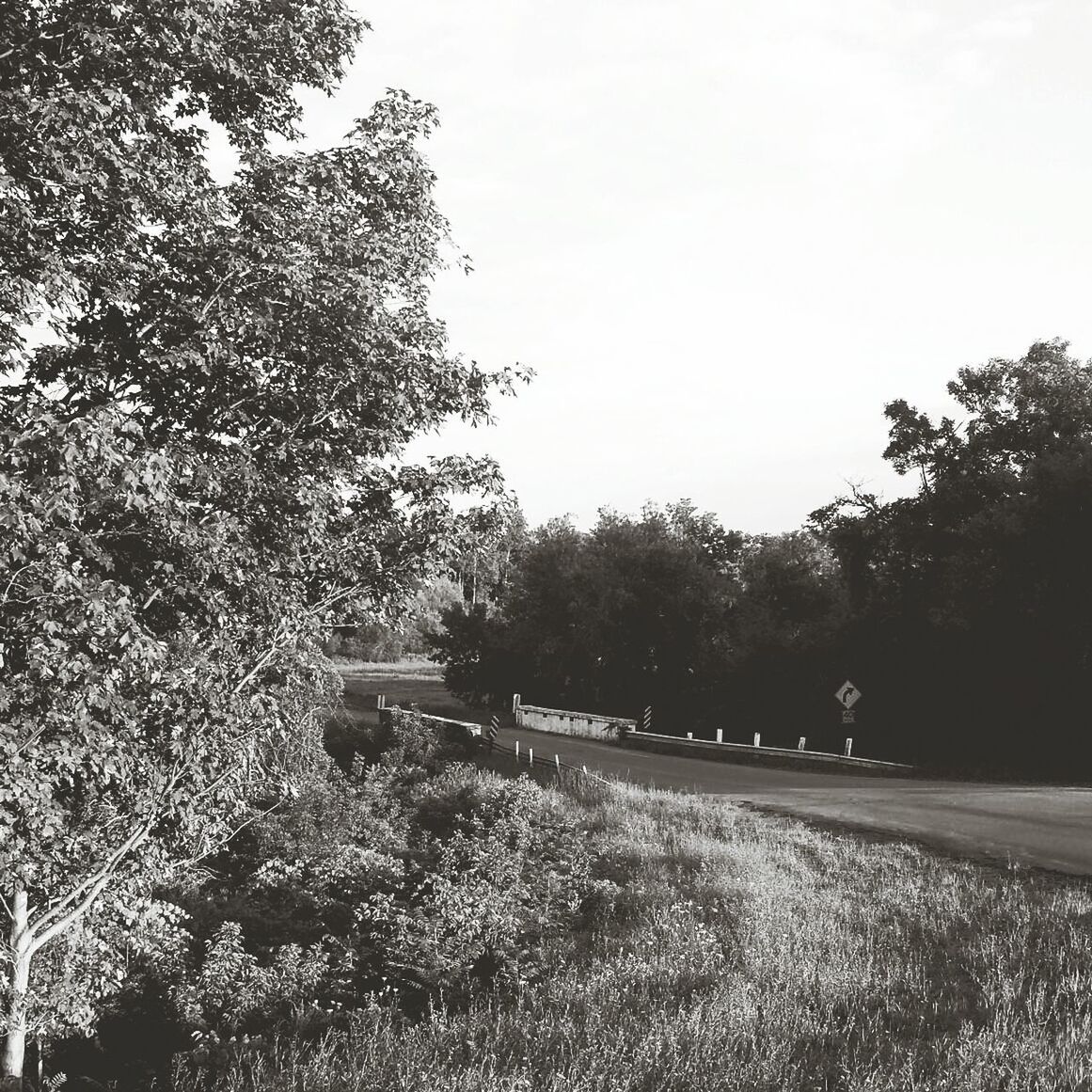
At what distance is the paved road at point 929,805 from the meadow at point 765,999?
147 centimetres

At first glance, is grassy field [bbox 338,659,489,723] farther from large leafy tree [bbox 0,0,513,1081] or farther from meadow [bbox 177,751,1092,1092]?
large leafy tree [bbox 0,0,513,1081]

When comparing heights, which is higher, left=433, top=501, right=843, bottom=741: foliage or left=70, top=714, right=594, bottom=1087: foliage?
left=433, top=501, right=843, bottom=741: foliage

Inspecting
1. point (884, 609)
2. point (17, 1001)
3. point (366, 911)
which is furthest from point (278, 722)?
point (884, 609)

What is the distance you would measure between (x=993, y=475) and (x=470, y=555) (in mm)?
22885

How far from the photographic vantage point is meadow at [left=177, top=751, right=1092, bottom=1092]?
6258 mm

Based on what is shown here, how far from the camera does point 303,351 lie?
8695mm

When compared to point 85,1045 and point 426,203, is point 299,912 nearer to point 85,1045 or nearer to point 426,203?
point 85,1045

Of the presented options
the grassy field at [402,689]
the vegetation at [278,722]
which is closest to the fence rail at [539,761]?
the vegetation at [278,722]

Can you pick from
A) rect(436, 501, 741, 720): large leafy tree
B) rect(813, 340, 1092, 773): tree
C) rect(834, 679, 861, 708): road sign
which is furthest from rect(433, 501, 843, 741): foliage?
rect(834, 679, 861, 708): road sign

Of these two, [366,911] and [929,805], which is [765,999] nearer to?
[366,911]

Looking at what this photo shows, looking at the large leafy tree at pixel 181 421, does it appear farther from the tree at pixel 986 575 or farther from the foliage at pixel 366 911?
the tree at pixel 986 575

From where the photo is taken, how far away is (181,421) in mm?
8734

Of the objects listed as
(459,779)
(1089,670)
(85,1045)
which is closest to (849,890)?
(85,1045)

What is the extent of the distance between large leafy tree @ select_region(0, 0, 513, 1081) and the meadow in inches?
99.5
